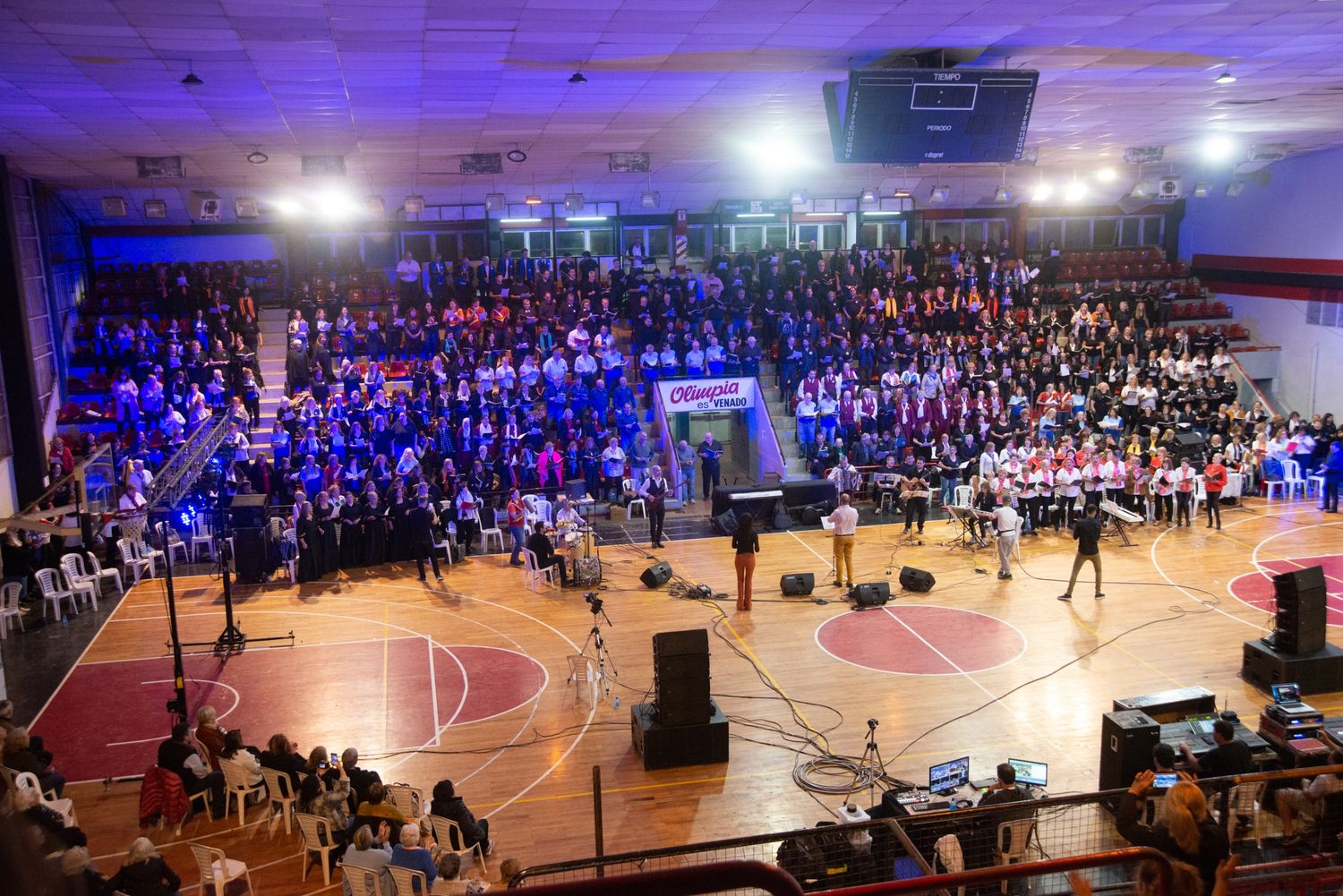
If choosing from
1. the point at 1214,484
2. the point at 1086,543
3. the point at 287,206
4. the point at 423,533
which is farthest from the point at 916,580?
the point at 287,206

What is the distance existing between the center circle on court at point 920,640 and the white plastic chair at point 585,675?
10.1 ft

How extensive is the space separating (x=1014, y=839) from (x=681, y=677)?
12.6ft

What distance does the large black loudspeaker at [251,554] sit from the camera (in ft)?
58.2

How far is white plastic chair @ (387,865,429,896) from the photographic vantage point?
8281 mm

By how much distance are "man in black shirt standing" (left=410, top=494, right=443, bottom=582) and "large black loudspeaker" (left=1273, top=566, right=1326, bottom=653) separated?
12142 millimetres

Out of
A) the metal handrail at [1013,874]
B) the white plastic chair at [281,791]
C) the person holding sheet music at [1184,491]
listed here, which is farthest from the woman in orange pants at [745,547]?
the metal handrail at [1013,874]

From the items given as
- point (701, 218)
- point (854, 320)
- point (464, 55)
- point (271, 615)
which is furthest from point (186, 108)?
point (701, 218)

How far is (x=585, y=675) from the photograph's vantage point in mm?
13531

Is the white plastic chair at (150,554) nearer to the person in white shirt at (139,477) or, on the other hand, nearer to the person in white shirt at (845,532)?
the person in white shirt at (139,477)

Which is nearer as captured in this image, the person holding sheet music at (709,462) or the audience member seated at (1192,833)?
the audience member seated at (1192,833)

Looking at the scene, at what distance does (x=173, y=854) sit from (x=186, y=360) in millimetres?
15362

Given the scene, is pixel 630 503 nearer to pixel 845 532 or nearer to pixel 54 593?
pixel 845 532

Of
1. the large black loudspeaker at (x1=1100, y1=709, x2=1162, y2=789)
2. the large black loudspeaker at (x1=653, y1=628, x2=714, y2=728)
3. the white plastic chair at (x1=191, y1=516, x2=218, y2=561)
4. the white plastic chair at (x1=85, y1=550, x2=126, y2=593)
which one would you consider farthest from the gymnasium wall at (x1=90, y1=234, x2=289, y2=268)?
the large black loudspeaker at (x1=1100, y1=709, x2=1162, y2=789)

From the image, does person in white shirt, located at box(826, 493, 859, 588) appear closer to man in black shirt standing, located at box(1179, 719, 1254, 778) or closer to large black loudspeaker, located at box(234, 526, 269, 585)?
man in black shirt standing, located at box(1179, 719, 1254, 778)
